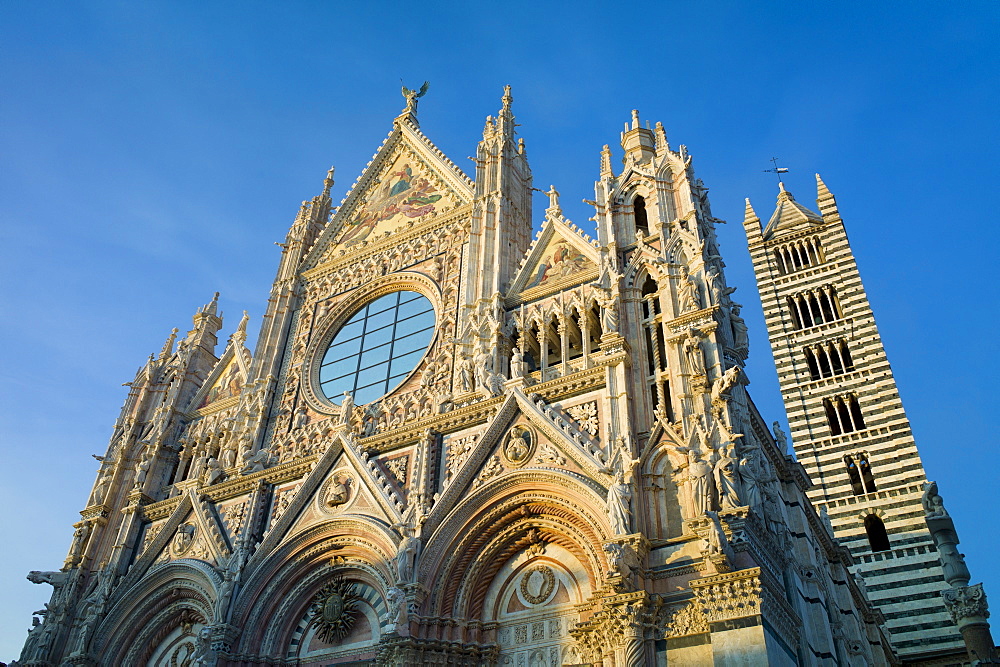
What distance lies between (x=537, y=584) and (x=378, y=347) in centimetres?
798

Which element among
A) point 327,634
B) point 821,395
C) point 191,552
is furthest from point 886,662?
point 191,552

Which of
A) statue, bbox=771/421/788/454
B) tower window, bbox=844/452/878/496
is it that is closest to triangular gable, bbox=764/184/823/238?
tower window, bbox=844/452/878/496

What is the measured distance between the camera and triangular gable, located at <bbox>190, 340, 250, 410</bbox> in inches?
864

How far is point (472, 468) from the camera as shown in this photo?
15.2 metres

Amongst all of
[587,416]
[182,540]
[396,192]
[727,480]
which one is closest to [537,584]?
[587,416]

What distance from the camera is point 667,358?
1438 cm

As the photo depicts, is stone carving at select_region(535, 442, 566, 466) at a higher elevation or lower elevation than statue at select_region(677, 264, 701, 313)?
lower

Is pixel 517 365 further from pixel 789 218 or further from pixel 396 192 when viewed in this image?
pixel 789 218

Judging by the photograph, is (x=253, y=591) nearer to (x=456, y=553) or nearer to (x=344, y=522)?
(x=344, y=522)

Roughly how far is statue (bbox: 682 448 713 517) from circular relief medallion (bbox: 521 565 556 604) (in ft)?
9.72

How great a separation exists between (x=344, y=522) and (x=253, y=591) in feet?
7.47

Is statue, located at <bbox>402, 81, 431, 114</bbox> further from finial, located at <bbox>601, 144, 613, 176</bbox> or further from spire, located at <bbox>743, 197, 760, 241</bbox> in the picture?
spire, located at <bbox>743, 197, 760, 241</bbox>

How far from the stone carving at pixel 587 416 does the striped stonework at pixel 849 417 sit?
17496 mm

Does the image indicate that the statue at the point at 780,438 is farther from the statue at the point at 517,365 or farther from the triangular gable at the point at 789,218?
the triangular gable at the point at 789,218
